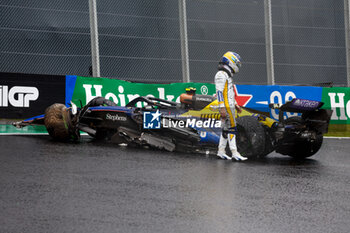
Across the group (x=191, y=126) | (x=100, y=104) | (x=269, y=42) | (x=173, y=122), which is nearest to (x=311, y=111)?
(x=191, y=126)

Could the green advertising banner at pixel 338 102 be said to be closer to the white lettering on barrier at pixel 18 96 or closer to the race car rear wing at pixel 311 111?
the race car rear wing at pixel 311 111

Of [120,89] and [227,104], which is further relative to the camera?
[120,89]

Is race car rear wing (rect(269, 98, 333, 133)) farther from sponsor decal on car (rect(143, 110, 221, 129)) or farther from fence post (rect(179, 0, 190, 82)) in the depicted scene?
fence post (rect(179, 0, 190, 82))

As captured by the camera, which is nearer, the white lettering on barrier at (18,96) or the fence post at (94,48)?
Result: the white lettering on barrier at (18,96)

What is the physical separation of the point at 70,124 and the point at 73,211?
20.3ft

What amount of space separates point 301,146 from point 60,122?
15.2ft

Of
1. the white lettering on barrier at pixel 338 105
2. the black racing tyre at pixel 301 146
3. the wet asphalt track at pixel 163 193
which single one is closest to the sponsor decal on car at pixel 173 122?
the wet asphalt track at pixel 163 193

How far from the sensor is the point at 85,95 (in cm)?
1388

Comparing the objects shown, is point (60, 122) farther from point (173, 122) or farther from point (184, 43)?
point (184, 43)

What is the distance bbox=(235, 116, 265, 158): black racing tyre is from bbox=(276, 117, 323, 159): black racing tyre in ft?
2.34

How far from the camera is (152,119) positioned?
10125 millimetres

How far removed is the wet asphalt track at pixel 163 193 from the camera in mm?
4711

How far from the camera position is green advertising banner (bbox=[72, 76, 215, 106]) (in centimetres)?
1386

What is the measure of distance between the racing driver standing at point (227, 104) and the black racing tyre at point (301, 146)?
1008 millimetres
